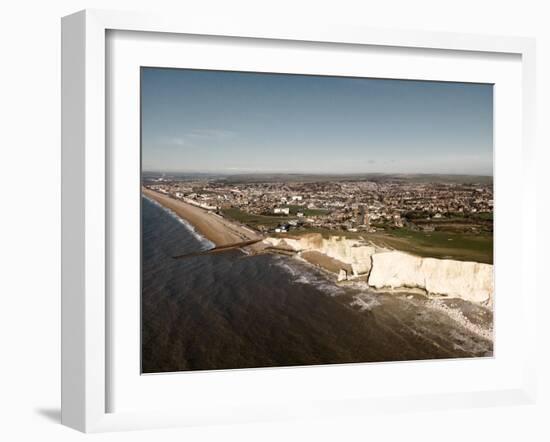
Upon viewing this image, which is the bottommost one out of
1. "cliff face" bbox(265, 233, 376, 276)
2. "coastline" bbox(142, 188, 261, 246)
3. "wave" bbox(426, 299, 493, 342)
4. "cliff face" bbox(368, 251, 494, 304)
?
"wave" bbox(426, 299, 493, 342)

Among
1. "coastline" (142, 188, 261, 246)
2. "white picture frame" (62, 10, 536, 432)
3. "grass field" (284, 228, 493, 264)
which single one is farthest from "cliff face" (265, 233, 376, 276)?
"white picture frame" (62, 10, 536, 432)

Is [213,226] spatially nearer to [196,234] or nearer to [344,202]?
[196,234]

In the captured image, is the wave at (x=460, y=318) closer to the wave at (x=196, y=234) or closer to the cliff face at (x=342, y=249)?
the cliff face at (x=342, y=249)

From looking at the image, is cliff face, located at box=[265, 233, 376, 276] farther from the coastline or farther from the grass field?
the coastline

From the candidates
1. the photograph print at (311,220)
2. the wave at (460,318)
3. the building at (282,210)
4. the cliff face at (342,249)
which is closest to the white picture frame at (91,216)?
the photograph print at (311,220)

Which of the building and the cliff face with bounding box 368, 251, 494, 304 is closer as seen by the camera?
the building
